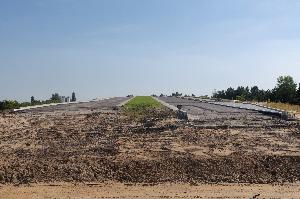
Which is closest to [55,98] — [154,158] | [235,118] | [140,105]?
[140,105]

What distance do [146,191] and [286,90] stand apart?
6402 cm

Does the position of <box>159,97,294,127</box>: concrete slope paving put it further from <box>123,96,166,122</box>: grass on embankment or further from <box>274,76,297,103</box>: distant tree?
<box>274,76,297,103</box>: distant tree

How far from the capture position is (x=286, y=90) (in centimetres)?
7331

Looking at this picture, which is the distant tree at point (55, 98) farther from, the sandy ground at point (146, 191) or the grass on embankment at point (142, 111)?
the sandy ground at point (146, 191)

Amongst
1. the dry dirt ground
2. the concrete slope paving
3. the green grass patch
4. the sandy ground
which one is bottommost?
the sandy ground

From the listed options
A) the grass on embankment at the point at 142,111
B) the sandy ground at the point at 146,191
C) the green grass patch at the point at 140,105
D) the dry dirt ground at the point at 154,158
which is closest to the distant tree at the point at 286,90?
the green grass patch at the point at 140,105

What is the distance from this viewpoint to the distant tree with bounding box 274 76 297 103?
231 ft

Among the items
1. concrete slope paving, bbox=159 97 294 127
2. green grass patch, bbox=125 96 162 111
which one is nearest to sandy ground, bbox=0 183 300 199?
concrete slope paving, bbox=159 97 294 127

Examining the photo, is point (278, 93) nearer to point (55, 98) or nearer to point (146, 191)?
point (55, 98)

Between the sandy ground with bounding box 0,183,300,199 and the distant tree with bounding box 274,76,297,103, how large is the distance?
5571 centimetres

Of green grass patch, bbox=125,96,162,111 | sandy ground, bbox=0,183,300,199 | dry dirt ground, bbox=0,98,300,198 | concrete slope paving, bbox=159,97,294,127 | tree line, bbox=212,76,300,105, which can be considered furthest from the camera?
tree line, bbox=212,76,300,105

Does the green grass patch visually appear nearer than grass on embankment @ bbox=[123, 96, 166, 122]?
No

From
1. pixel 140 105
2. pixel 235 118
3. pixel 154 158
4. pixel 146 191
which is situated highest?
pixel 140 105

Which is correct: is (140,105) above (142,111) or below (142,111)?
above
